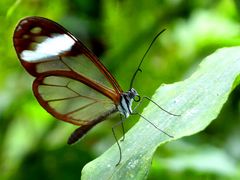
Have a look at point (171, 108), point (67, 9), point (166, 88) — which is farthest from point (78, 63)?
point (67, 9)

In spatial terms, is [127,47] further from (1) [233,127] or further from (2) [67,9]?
(1) [233,127]

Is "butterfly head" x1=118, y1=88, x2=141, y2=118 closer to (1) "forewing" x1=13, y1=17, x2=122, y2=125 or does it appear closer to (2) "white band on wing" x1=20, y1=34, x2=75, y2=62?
(1) "forewing" x1=13, y1=17, x2=122, y2=125

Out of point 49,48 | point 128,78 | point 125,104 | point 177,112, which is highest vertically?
point 49,48

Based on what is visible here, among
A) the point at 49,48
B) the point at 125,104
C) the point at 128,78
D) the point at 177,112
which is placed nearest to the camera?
the point at 177,112

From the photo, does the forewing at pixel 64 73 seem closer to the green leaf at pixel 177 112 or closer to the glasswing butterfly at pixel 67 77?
the glasswing butterfly at pixel 67 77

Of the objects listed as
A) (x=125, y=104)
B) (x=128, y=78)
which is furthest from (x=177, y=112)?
(x=128, y=78)

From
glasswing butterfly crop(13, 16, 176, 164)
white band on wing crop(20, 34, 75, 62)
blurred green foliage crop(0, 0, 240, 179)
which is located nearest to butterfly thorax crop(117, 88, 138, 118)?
glasswing butterfly crop(13, 16, 176, 164)

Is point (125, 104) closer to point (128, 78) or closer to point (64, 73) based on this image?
point (64, 73)
